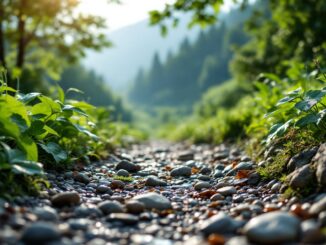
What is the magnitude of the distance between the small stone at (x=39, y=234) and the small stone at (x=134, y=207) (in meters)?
0.86

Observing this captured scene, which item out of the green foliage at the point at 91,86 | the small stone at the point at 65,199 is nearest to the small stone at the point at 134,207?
the small stone at the point at 65,199

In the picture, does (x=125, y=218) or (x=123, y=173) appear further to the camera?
(x=123, y=173)

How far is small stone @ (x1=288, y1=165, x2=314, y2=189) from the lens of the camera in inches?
122

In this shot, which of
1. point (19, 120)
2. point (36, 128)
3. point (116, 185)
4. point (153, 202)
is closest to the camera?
point (153, 202)

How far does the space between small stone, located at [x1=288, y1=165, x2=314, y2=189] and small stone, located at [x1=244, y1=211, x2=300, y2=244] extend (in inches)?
33.9

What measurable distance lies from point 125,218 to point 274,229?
981mm

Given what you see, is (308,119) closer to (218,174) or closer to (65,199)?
(218,174)

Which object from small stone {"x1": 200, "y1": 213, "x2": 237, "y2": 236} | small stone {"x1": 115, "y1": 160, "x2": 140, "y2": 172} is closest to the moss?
small stone {"x1": 200, "y1": 213, "x2": 237, "y2": 236}

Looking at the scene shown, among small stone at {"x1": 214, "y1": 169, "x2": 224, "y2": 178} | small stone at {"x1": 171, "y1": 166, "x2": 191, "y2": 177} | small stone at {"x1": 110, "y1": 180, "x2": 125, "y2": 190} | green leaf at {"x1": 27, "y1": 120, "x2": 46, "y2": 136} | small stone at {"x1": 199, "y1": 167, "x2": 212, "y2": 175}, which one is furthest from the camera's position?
small stone at {"x1": 199, "y1": 167, "x2": 212, "y2": 175}

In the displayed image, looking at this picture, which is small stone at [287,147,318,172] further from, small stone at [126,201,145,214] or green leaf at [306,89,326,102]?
small stone at [126,201,145,214]

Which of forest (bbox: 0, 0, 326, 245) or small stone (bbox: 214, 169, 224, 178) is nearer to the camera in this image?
forest (bbox: 0, 0, 326, 245)

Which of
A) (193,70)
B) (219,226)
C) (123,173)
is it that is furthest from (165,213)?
(193,70)

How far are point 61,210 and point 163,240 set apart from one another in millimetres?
872

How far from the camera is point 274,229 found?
217cm
